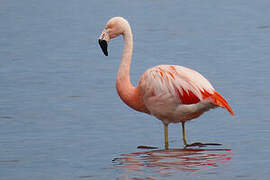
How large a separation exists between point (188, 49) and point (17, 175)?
22.7 feet

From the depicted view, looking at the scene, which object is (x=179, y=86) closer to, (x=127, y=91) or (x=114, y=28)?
(x=127, y=91)

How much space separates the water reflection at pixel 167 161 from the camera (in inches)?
292

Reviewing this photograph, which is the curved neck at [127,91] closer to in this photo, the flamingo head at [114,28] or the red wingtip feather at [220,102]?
the flamingo head at [114,28]

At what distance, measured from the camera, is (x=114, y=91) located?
11336mm

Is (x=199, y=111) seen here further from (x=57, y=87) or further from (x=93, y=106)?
(x=57, y=87)

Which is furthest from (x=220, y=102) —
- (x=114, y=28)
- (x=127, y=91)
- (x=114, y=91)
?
(x=114, y=91)

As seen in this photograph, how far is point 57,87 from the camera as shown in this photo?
1159 centimetres

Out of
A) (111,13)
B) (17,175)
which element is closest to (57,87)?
(17,175)

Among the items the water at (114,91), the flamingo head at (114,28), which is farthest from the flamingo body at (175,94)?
the flamingo head at (114,28)

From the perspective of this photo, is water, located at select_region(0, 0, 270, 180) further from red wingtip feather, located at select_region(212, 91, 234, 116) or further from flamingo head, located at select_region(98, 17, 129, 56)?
flamingo head, located at select_region(98, 17, 129, 56)

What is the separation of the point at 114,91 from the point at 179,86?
2866 mm

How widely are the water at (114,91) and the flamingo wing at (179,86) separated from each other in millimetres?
539

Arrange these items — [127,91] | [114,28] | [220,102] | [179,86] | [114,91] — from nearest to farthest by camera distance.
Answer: [220,102] → [179,86] → [127,91] → [114,28] → [114,91]

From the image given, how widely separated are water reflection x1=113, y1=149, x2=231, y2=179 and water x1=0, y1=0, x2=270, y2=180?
11 millimetres
